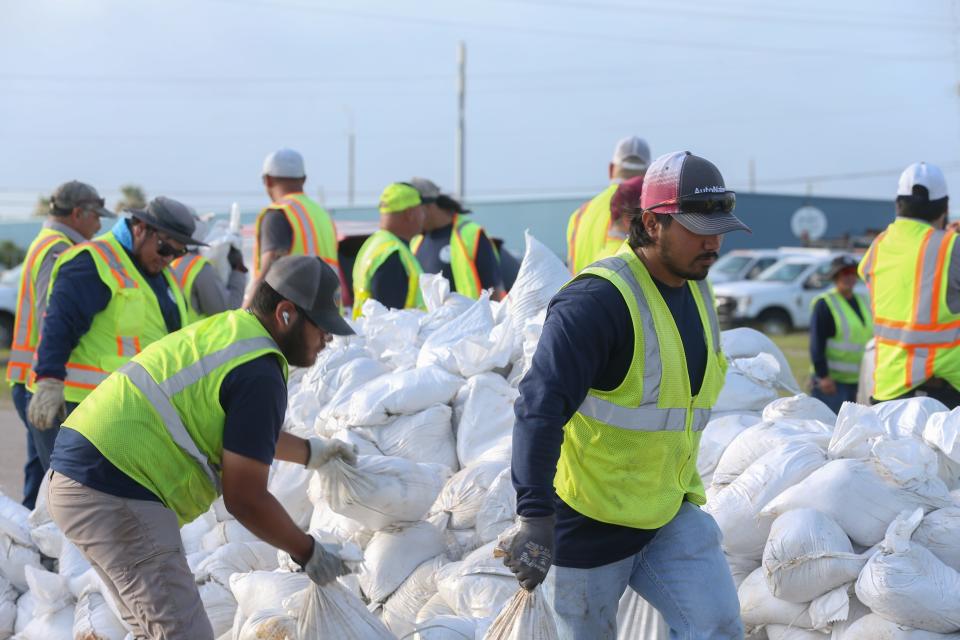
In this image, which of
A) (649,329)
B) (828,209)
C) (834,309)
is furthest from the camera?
(828,209)

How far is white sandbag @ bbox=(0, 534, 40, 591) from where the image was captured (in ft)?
14.3

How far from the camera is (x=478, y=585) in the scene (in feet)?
11.3

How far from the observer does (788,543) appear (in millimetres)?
3174

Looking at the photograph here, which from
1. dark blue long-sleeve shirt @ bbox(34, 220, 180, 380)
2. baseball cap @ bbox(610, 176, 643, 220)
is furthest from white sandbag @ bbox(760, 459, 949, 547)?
dark blue long-sleeve shirt @ bbox(34, 220, 180, 380)

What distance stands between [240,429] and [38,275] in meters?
3.19

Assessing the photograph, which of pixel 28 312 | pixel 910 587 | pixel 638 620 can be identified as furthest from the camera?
pixel 28 312

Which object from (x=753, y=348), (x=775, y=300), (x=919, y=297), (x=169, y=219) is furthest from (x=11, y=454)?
(x=775, y=300)

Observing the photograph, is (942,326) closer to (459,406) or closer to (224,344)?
(459,406)

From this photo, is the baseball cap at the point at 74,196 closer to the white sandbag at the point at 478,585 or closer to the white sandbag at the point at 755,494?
the white sandbag at the point at 478,585

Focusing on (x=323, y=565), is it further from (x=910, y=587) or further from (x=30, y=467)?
(x=30, y=467)

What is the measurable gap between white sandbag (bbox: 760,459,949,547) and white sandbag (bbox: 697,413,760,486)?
452 mm

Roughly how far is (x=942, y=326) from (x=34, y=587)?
143 inches

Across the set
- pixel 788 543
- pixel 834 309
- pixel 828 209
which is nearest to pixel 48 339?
pixel 788 543

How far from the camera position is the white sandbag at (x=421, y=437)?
428cm
